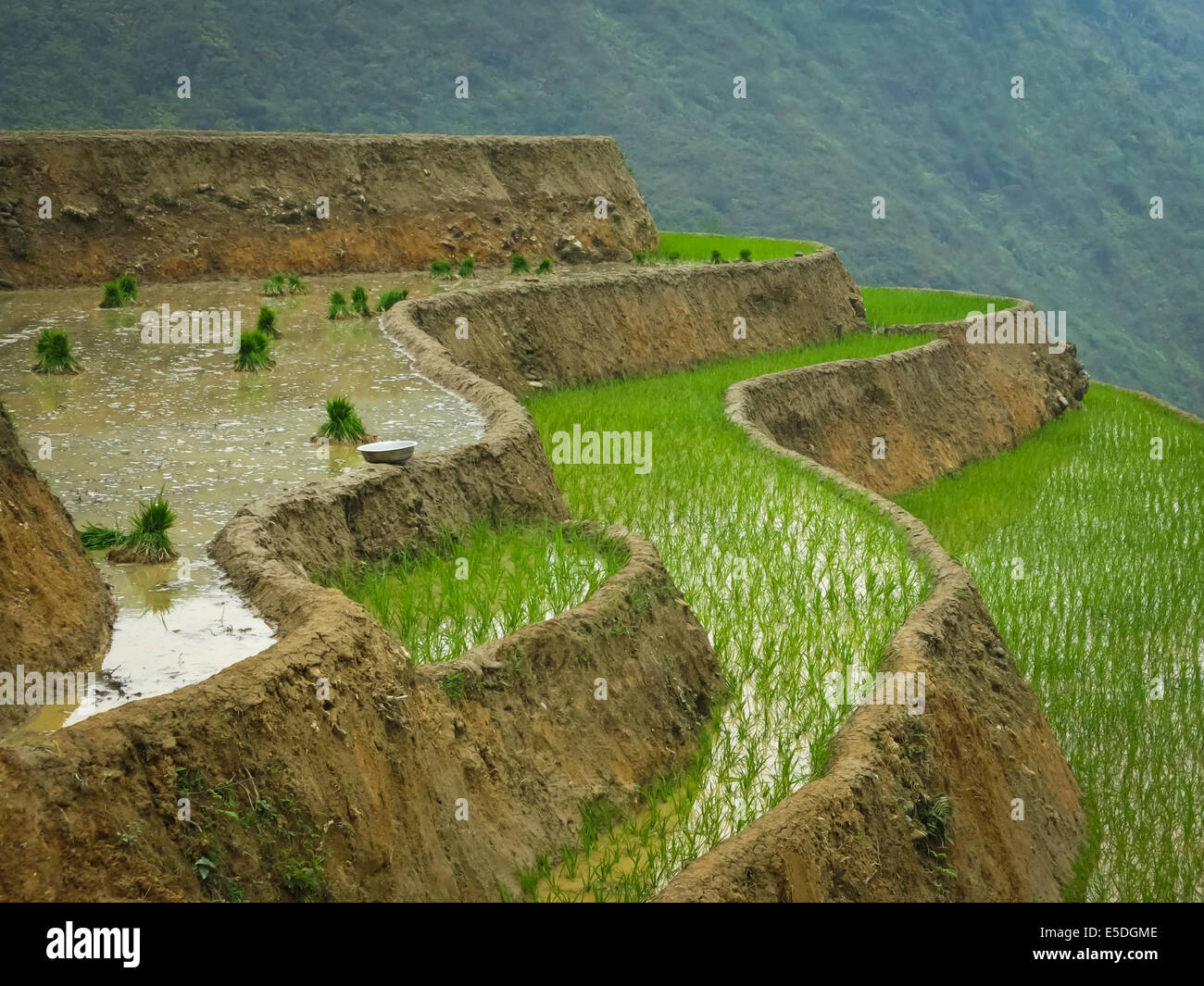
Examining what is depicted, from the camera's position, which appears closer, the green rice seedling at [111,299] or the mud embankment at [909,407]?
the green rice seedling at [111,299]

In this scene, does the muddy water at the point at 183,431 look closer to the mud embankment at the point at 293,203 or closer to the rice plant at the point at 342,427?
the rice plant at the point at 342,427

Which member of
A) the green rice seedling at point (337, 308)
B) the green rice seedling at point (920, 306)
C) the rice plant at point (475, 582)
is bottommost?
the rice plant at point (475, 582)

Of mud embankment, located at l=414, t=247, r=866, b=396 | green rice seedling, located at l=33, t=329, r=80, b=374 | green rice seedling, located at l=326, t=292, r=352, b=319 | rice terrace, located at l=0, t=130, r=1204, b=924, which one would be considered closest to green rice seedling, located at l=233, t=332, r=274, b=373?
rice terrace, located at l=0, t=130, r=1204, b=924

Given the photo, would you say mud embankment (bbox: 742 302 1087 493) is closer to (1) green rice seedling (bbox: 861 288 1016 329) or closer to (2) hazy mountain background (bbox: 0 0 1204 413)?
(1) green rice seedling (bbox: 861 288 1016 329)

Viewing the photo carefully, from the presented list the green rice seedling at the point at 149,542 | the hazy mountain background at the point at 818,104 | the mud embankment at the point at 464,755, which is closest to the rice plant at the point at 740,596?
the mud embankment at the point at 464,755

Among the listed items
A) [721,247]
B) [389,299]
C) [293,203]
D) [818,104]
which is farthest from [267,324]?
[818,104]

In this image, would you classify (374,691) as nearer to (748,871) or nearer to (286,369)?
(748,871)

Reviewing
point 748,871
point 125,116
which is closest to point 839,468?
point 748,871
